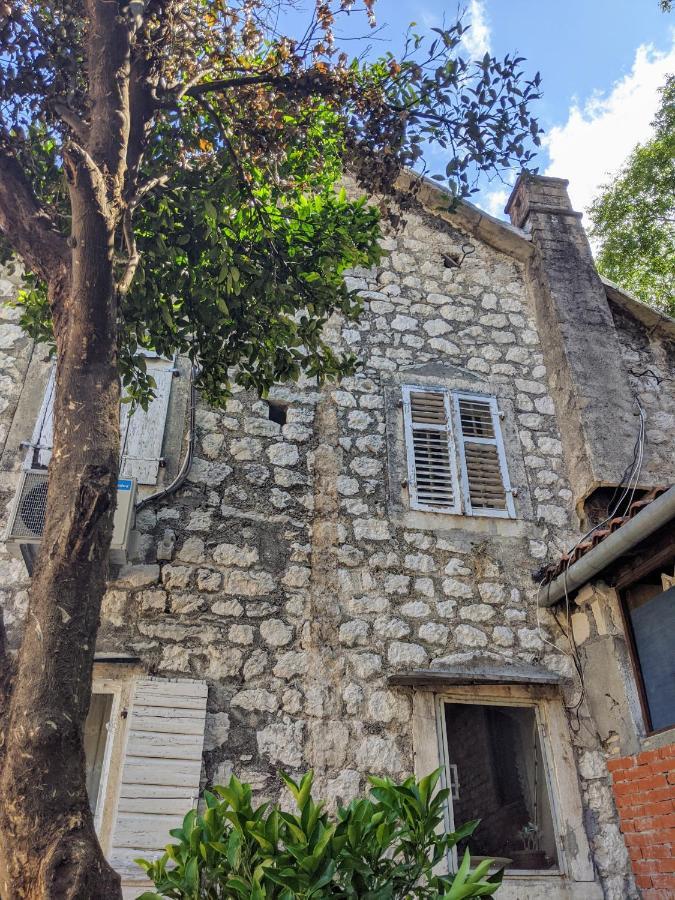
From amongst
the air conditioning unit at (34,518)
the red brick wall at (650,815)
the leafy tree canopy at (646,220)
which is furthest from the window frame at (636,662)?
the leafy tree canopy at (646,220)

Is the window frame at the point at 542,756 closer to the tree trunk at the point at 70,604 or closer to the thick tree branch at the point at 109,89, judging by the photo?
the tree trunk at the point at 70,604

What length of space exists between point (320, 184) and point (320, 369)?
2.08 meters

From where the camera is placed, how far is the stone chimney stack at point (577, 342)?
6344 mm

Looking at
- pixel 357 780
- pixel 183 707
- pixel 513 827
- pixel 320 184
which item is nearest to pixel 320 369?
pixel 320 184

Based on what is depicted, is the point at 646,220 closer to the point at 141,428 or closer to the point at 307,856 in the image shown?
the point at 141,428

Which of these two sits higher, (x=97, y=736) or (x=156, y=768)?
(x=97, y=736)

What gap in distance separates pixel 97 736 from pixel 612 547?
12.0ft

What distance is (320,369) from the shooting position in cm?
542

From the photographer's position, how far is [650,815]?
4777 mm

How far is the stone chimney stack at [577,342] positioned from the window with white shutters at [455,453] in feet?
2.14

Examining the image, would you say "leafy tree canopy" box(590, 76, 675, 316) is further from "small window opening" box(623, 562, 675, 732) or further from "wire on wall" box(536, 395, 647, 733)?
"small window opening" box(623, 562, 675, 732)

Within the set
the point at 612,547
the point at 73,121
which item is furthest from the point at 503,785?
the point at 73,121

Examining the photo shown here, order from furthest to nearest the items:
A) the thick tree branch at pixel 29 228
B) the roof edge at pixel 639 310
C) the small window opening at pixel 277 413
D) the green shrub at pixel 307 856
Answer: the roof edge at pixel 639 310, the small window opening at pixel 277 413, the thick tree branch at pixel 29 228, the green shrub at pixel 307 856

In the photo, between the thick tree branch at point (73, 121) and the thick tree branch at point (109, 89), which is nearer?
the thick tree branch at point (109, 89)
